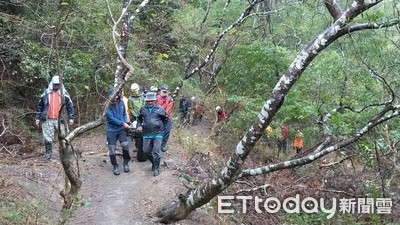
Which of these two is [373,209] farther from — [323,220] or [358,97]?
[358,97]

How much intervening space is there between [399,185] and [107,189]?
20.2 feet

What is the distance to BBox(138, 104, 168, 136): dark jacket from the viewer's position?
8.91 m

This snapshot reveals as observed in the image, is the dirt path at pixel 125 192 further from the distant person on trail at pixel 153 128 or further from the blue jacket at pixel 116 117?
the blue jacket at pixel 116 117

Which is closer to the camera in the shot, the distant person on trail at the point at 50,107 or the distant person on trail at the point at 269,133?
the distant person on trail at the point at 50,107

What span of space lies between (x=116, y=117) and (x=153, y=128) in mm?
857

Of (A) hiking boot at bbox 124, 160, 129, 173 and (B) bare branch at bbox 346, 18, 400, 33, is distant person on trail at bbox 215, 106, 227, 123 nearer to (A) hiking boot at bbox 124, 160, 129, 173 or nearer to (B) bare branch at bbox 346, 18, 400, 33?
(A) hiking boot at bbox 124, 160, 129, 173

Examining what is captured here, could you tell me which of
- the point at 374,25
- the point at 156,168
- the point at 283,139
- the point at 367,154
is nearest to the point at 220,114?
the point at 283,139

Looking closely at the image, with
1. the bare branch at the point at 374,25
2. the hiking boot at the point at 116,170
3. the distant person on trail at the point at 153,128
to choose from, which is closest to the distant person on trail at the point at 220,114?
the distant person on trail at the point at 153,128

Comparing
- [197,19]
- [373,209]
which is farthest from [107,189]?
[197,19]

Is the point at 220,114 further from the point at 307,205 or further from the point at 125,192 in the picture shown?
the point at 125,192

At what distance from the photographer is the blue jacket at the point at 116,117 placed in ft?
29.3

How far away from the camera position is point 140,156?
1032cm

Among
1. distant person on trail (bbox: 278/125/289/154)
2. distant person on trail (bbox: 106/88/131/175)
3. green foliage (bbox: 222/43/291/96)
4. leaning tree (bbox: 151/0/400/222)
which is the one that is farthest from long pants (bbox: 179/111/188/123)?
leaning tree (bbox: 151/0/400/222)

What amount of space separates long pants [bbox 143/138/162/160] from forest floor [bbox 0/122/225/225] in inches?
18.7
